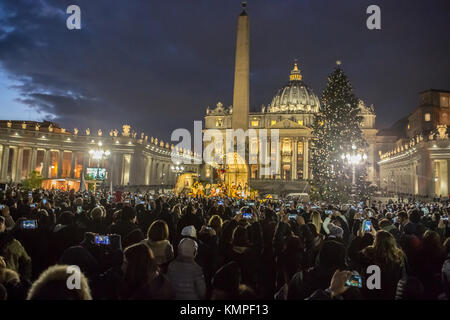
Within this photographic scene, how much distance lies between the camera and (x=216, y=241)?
6496mm

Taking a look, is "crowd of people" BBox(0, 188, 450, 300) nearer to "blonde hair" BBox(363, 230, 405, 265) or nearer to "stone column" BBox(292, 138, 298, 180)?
"blonde hair" BBox(363, 230, 405, 265)

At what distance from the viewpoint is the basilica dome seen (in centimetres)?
12581

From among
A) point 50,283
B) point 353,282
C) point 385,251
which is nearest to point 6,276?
point 50,283

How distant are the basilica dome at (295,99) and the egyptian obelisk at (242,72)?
93368 millimetres

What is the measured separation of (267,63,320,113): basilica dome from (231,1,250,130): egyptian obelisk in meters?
93.4

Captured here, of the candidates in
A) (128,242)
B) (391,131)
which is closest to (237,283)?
(128,242)

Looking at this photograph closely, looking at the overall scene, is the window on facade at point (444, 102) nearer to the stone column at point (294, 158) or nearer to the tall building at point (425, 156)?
the tall building at point (425, 156)

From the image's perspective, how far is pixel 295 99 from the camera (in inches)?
5025

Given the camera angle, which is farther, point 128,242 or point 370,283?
point 128,242

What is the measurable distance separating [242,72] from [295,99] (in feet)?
327

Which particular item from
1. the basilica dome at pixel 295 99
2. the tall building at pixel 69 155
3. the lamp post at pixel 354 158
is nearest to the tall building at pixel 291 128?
the basilica dome at pixel 295 99

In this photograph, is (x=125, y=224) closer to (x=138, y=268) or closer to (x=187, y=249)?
(x=187, y=249)
